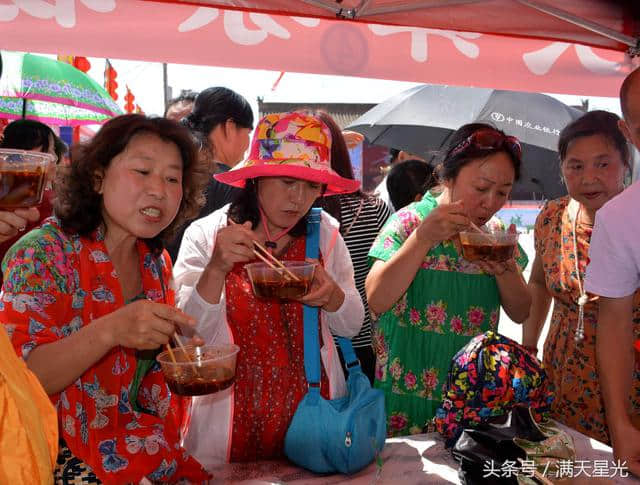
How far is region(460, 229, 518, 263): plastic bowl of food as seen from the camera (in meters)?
2.29

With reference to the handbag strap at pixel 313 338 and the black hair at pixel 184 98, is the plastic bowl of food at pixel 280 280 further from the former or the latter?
the black hair at pixel 184 98

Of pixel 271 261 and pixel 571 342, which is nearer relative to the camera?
pixel 271 261

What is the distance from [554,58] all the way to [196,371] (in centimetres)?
253

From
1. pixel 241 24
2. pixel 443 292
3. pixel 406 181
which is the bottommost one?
pixel 443 292

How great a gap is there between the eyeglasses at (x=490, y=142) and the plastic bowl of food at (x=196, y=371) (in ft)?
5.19

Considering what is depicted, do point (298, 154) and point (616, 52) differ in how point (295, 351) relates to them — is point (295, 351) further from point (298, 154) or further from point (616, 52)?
point (616, 52)

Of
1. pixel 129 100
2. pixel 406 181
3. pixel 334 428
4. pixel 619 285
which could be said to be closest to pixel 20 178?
pixel 334 428

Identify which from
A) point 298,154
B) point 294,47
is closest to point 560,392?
point 298,154

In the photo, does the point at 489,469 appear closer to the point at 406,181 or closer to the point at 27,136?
the point at 406,181

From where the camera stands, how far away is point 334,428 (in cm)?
192

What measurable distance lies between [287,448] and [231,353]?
0.51m

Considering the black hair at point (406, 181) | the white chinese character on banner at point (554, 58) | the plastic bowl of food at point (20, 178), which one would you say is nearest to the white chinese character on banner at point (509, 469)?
the plastic bowl of food at point (20, 178)

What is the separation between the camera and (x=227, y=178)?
94.3 inches

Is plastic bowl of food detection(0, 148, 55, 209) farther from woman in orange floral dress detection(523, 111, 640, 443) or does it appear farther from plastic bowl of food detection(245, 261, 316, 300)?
woman in orange floral dress detection(523, 111, 640, 443)
